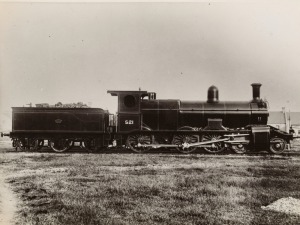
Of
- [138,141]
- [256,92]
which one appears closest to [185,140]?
[138,141]

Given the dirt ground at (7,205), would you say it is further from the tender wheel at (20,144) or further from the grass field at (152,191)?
the tender wheel at (20,144)

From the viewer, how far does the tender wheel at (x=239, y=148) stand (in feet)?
54.4

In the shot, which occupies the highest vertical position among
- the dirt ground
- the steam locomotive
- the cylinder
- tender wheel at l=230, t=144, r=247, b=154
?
the cylinder

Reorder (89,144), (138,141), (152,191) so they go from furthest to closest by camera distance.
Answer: (89,144)
(138,141)
(152,191)

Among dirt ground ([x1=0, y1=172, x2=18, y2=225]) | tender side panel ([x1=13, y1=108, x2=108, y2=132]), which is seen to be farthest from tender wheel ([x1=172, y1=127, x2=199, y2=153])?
dirt ground ([x1=0, y1=172, x2=18, y2=225])

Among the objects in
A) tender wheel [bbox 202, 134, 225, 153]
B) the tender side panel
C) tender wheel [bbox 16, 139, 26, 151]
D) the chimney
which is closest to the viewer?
tender wheel [bbox 202, 134, 225, 153]

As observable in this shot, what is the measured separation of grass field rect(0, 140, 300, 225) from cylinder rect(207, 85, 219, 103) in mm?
4723

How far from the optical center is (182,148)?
1666 centimetres

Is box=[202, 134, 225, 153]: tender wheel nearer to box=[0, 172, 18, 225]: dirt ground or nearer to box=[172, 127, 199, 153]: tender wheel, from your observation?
box=[172, 127, 199, 153]: tender wheel

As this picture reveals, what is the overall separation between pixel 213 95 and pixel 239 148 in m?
2.64

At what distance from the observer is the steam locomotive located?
1653 centimetres

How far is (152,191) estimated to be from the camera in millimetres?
8547

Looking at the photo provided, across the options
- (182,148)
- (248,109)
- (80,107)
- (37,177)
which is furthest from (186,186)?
(80,107)

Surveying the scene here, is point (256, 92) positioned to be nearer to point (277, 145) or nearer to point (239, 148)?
point (277, 145)
